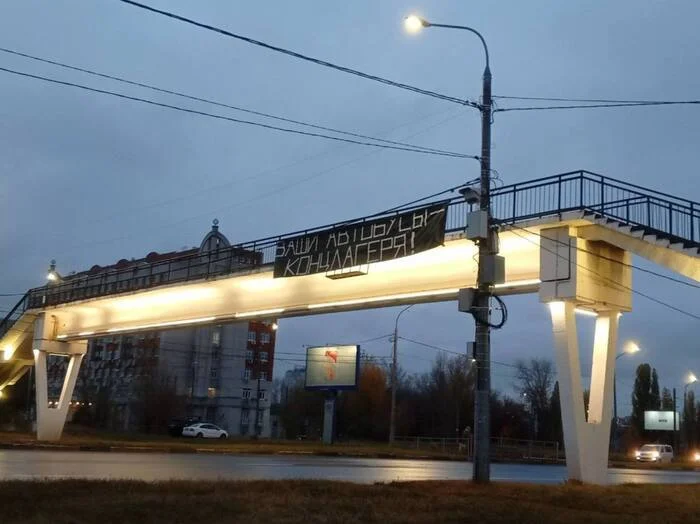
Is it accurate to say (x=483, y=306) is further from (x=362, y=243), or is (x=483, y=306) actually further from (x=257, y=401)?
(x=257, y=401)

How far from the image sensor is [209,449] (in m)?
45.3

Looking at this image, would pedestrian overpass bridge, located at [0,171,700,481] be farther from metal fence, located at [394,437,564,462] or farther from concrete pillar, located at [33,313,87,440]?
metal fence, located at [394,437,564,462]

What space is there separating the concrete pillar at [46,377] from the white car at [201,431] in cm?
1689

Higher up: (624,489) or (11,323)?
(11,323)

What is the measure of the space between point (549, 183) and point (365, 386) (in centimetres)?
6620

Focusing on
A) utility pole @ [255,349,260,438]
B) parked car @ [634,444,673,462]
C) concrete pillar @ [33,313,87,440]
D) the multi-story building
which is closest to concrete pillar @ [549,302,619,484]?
concrete pillar @ [33,313,87,440]

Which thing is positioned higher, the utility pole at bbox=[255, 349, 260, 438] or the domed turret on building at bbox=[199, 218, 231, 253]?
the domed turret on building at bbox=[199, 218, 231, 253]

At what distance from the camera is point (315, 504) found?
47.8 feet

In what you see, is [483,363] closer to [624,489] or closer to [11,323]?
[624,489]

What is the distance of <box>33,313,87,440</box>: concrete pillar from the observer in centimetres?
4762

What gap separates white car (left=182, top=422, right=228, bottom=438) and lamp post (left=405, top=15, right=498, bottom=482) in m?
48.0

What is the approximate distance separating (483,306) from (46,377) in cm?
3616

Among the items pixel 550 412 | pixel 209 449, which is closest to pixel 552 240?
pixel 209 449

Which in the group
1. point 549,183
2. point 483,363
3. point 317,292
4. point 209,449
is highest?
point 549,183
